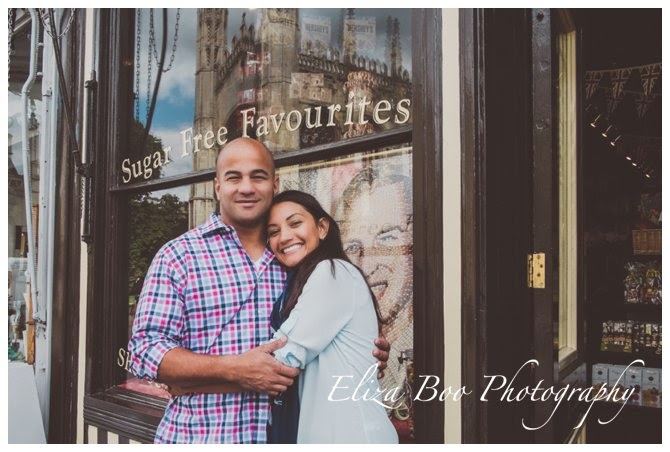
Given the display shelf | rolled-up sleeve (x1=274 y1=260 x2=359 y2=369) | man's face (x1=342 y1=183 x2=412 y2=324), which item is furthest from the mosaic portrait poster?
the display shelf

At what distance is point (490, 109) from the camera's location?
2053 millimetres

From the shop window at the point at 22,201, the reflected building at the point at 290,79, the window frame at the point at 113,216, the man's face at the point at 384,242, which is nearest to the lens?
the man's face at the point at 384,242

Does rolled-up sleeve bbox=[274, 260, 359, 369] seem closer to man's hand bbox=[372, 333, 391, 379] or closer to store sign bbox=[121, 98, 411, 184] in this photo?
man's hand bbox=[372, 333, 391, 379]

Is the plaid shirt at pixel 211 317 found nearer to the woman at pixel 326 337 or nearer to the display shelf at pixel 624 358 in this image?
the woman at pixel 326 337

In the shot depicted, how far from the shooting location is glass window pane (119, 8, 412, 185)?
225cm

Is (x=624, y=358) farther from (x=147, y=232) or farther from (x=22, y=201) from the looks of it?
(x=22, y=201)

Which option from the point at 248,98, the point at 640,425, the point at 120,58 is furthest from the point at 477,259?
the point at 640,425

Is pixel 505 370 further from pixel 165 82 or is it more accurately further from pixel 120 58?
pixel 120 58

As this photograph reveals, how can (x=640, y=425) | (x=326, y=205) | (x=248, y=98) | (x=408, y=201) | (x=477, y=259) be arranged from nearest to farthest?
(x=477, y=259), (x=408, y=201), (x=326, y=205), (x=248, y=98), (x=640, y=425)

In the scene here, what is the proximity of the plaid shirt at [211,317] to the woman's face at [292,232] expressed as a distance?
6 centimetres

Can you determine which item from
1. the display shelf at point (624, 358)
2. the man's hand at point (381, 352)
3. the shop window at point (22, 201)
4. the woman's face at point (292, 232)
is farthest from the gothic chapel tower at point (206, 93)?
→ the display shelf at point (624, 358)

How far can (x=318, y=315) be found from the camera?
222cm

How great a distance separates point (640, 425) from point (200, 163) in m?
3.23

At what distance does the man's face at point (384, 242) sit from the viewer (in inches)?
84.7
